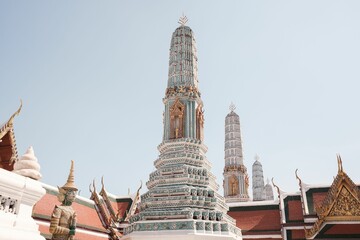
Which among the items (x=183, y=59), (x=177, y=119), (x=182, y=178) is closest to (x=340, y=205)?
(x=182, y=178)

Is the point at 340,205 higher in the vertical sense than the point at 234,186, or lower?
lower

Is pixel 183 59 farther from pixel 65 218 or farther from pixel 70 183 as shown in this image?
pixel 65 218

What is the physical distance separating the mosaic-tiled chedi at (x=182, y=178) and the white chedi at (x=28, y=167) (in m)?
6.91

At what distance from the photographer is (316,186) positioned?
16281 millimetres

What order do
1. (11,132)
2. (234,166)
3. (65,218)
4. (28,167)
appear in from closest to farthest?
(28,167)
(65,218)
(11,132)
(234,166)

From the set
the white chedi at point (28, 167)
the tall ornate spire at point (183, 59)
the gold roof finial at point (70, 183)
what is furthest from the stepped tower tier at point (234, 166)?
the white chedi at point (28, 167)

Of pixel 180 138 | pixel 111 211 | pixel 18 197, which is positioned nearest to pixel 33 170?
pixel 18 197

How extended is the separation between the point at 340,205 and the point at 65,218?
9.87 m

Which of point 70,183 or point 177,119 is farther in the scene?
point 177,119

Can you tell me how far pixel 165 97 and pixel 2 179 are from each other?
11.5 meters

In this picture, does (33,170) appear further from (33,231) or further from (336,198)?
(336,198)

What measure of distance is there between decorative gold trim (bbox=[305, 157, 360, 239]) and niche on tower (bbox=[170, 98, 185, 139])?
5917 mm

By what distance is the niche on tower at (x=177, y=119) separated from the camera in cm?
1431

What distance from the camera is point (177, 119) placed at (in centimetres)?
1453
